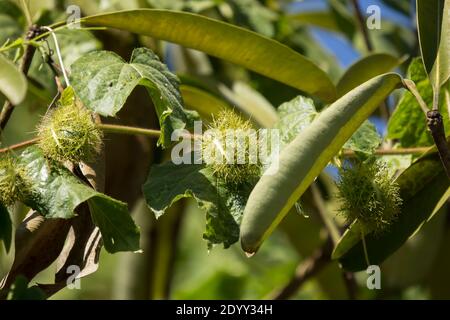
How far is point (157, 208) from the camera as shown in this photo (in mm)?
1189

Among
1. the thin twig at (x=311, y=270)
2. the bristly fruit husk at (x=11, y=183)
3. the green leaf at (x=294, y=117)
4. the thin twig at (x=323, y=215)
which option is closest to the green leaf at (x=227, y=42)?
the green leaf at (x=294, y=117)

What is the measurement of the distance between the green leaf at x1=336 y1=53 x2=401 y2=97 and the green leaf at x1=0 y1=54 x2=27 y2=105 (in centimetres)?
64

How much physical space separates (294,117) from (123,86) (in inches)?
11.2

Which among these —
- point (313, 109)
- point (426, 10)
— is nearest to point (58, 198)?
point (313, 109)

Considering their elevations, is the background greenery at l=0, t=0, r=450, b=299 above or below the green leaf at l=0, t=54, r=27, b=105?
above

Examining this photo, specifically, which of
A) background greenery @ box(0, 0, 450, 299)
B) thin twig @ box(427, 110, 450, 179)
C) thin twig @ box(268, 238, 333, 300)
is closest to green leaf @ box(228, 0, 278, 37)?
background greenery @ box(0, 0, 450, 299)

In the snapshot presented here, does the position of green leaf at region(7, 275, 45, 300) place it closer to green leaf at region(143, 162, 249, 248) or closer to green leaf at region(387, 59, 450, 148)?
green leaf at region(143, 162, 249, 248)

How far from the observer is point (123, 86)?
47.9 inches

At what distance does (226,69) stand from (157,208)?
1.15m

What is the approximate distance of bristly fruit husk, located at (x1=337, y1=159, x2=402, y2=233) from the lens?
119cm

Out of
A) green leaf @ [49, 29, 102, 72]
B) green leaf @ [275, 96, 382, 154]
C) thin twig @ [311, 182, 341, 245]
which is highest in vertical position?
green leaf @ [49, 29, 102, 72]

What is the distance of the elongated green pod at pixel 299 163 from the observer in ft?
3.28

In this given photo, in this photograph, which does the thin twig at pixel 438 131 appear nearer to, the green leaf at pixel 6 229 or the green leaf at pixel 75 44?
the green leaf at pixel 6 229

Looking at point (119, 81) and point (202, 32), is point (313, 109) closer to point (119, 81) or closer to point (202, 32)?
point (202, 32)
